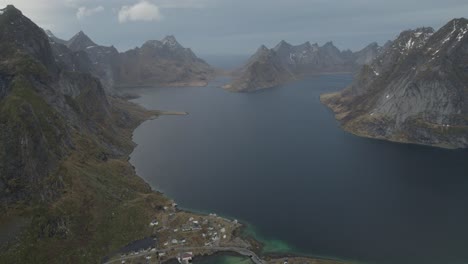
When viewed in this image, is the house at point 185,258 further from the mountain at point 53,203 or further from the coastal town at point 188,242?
the mountain at point 53,203

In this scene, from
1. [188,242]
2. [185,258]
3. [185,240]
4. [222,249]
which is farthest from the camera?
[185,240]

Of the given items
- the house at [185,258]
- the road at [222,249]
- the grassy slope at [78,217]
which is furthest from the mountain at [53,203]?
the house at [185,258]

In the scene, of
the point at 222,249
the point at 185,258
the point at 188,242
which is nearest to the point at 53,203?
the point at 188,242

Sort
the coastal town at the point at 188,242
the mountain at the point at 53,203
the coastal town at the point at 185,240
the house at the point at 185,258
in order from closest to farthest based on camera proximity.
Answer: the house at the point at 185,258 → the coastal town at the point at 188,242 → the coastal town at the point at 185,240 → the mountain at the point at 53,203

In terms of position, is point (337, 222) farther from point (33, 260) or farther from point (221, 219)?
point (33, 260)

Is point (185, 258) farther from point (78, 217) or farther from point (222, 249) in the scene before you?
point (78, 217)

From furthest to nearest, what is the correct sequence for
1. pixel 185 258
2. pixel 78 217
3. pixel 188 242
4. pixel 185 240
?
pixel 78 217 → pixel 185 240 → pixel 188 242 → pixel 185 258

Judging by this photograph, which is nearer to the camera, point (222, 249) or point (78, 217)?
point (222, 249)

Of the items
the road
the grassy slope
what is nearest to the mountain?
the grassy slope

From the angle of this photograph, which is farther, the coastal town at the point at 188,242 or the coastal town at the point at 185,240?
the coastal town at the point at 185,240
